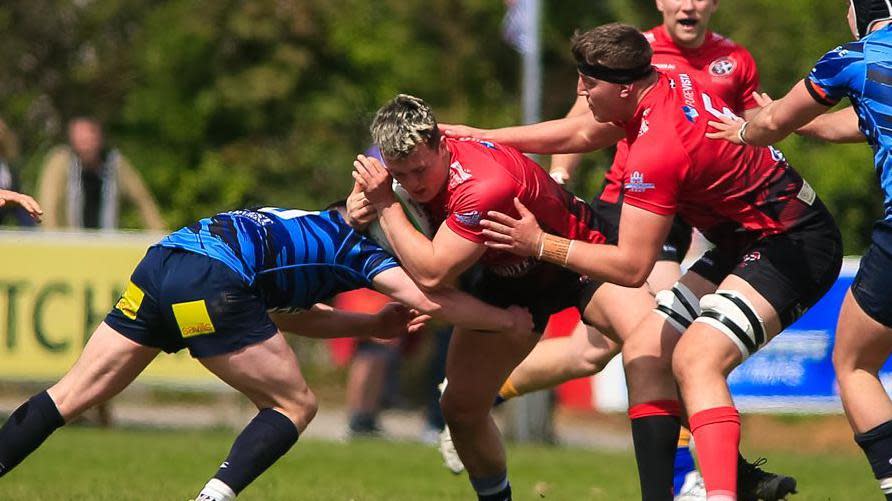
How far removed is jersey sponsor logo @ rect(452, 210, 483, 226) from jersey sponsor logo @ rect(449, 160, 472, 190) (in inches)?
5.7

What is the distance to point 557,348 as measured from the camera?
7.87 meters

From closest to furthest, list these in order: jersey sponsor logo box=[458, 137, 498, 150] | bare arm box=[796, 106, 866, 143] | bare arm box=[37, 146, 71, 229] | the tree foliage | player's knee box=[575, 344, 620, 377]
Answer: jersey sponsor logo box=[458, 137, 498, 150]
bare arm box=[796, 106, 866, 143]
player's knee box=[575, 344, 620, 377]
bare arm box=[37, 146, 71, 229]
the tree foliage

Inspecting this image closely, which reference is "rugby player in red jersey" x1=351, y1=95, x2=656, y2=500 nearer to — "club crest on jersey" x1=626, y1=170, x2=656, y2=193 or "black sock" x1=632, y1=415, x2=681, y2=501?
"black sock" x1=632, y1=415, x2=681, y2=501

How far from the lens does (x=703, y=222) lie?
635 centimetres

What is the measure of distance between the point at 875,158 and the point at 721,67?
2.05 m

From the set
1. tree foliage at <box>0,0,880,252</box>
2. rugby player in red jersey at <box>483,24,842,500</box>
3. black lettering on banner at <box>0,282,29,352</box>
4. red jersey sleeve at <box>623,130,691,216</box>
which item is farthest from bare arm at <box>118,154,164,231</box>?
red jersey sleeve at <box>623,130,691,216</box>

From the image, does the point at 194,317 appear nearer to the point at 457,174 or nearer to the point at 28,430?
the point at 28,430

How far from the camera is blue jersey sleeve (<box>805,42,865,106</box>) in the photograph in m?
5.42

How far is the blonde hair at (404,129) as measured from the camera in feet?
18.8

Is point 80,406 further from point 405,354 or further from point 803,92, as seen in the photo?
point 405,354

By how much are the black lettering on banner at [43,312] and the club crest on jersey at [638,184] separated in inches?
268

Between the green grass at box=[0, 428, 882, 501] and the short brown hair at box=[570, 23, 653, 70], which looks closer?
the short brown hair at box=[570, 23, 653, 70]

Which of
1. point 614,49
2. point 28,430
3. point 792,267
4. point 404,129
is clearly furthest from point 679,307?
point 28,430

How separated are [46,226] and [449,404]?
682 cm
